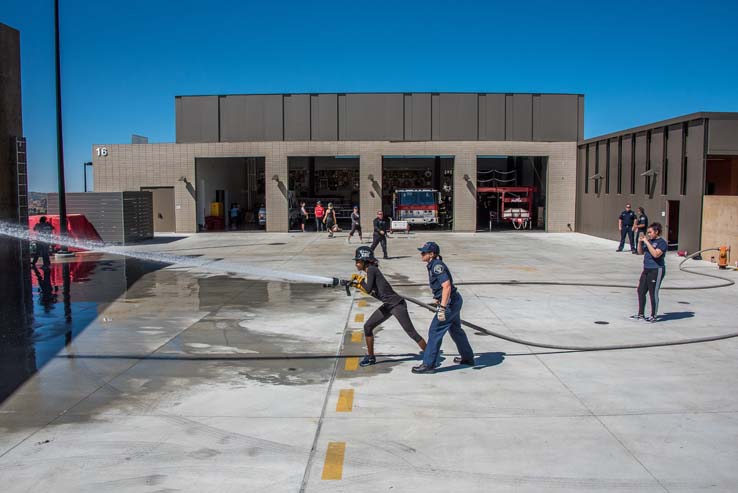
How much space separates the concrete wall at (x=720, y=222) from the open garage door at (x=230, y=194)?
2367 centimetres

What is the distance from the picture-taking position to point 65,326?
11422mm

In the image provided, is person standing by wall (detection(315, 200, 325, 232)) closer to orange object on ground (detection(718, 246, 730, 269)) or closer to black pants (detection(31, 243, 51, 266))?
black pants (detection(31, 243, 51, 266))

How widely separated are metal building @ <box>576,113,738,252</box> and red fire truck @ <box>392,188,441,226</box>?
27.9ft

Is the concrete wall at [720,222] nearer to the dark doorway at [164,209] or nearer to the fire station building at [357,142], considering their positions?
the fire station building at [357,142]

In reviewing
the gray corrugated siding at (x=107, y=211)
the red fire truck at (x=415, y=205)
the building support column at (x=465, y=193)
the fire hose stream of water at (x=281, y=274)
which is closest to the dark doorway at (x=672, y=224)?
the fire hose stream of water at (x=281, y=274)

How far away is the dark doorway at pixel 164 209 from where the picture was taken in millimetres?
38375

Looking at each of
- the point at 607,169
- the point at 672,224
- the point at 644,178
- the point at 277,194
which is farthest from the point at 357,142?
the point at 672,224

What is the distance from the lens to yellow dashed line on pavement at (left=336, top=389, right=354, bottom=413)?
23.0 feet

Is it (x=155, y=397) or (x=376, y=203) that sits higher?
(x=376, y=203)

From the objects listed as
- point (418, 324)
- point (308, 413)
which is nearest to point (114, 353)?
point (308, 413)

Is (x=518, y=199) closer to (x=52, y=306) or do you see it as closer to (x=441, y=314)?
(x=52, y=306)

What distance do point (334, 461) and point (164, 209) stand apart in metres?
35.1

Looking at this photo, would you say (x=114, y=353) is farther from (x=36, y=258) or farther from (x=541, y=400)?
(x=36, y=258)

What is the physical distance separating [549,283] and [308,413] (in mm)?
10651
